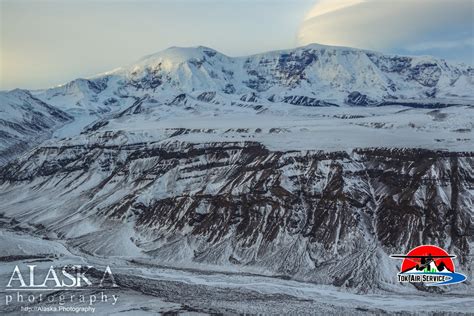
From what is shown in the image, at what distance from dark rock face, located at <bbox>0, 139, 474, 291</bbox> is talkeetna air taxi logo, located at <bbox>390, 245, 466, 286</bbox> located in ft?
11.9

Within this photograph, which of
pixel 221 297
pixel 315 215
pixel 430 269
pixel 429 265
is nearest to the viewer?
pixel 221 297

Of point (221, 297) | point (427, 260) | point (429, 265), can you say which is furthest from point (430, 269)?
point (221, 297)

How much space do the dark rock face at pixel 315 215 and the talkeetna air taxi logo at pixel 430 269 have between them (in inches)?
143

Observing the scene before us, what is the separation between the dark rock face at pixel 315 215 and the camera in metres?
148

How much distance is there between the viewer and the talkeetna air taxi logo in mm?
131000

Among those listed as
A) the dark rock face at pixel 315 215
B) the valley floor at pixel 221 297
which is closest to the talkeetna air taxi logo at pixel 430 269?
the dark rock face at pixel 315 215

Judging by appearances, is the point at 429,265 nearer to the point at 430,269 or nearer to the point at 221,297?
the point at 430,269

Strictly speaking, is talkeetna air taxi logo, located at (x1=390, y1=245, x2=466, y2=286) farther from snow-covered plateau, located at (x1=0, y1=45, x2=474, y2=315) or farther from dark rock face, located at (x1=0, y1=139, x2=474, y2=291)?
dark rock face, located at (x1=0, y1=139, x2=474, y2=291)

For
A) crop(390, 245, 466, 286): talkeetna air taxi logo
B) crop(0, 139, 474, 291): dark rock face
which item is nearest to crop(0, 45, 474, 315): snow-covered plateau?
crop(0, 139, 474, 291): dark rock face

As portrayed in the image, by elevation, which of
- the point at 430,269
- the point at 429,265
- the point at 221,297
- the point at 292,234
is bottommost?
the point at 221,297

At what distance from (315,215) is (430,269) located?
129ft

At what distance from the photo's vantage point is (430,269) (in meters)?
132

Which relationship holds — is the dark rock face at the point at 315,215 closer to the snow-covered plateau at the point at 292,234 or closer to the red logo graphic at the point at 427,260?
the snow-covered plateau at the point at 292,234

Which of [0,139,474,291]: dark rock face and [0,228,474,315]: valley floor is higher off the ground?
[0,139,474,291]: dark rock face
